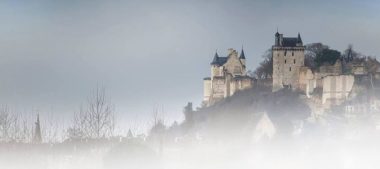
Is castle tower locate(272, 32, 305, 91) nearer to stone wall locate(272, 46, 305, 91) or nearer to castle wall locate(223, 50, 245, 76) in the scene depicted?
stone wall locate(272, 46, 305, 91)

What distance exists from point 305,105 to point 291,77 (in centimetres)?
98

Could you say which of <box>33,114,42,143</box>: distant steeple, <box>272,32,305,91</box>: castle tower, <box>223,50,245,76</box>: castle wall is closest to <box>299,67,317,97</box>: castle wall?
<box>272,32,305,91</box>: castle tower

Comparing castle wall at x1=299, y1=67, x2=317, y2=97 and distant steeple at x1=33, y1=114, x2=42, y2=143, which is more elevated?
castle wall at x1=299, y1=67, x2=317, y2=97

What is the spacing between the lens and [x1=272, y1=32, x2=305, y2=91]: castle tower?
1878cm

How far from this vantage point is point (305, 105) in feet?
58.9

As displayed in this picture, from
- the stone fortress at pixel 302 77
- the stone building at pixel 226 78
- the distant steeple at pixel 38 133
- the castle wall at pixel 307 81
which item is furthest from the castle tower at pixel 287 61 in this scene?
the distant steeple at pixel 38 133

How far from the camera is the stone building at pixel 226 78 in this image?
64.8ft

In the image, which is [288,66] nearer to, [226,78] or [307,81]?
[307,81]

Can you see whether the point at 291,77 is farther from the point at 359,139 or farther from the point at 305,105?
the point at 359,139

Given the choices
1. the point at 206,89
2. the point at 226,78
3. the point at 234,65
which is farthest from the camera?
the point at 234,65

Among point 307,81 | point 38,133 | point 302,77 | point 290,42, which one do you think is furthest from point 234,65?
point 38,133

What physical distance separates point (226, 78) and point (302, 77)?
201 cm

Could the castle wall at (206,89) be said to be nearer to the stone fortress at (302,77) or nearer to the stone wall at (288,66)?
the stone fortress at (302,77)

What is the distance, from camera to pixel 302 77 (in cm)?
1867
